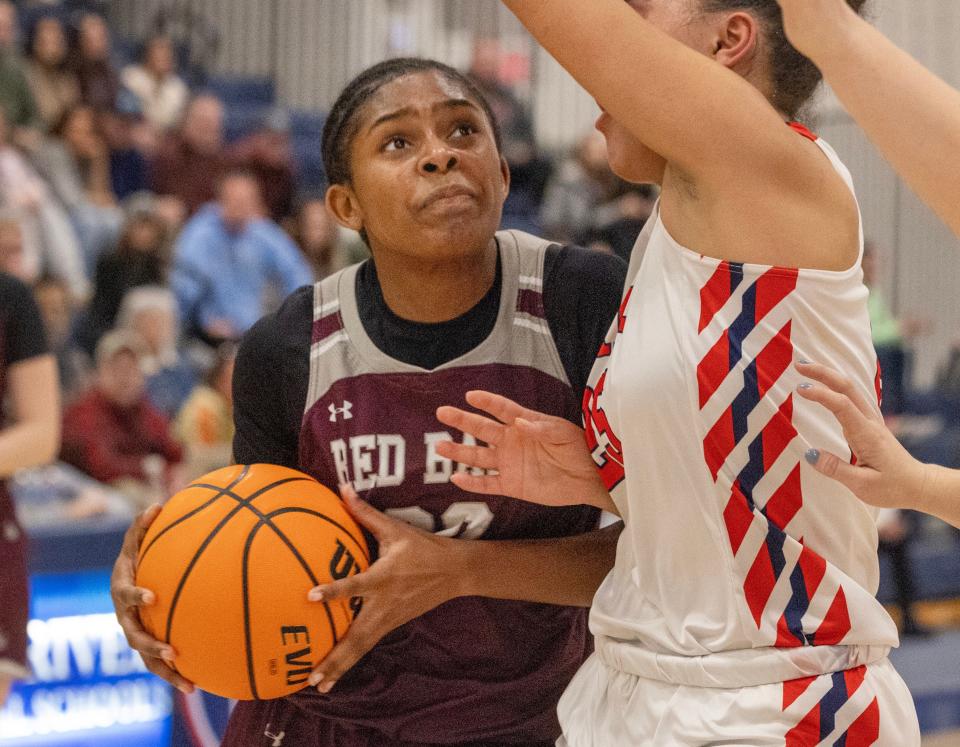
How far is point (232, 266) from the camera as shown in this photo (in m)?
7.75

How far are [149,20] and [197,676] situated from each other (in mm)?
9646

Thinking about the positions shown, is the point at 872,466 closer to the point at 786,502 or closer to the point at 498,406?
the point at 786,502

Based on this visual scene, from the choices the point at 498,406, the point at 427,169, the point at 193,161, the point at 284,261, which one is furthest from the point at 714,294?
the point at 193,161

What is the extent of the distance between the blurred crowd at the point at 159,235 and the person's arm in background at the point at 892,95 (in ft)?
13.2

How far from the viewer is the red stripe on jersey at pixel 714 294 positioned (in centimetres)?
163

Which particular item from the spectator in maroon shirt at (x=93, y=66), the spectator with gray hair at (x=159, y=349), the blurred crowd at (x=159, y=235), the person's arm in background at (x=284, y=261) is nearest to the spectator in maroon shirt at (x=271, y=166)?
the blurred crowd at (x=159, y=235)

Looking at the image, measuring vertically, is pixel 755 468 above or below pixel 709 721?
above

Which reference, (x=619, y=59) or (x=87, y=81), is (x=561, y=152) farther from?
(x=619, y=59)

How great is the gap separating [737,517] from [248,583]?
81cm

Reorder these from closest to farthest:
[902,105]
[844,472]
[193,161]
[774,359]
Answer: [902,105]
[844,472]
[774,359]
[193,161]

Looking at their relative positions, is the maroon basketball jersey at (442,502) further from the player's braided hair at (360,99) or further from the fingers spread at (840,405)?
the fingers spread at (840,405)

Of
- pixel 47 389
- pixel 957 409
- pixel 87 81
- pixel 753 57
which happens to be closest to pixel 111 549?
pixel 47 389

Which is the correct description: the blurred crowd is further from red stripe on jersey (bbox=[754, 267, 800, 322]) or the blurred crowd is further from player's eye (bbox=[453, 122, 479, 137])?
red stripe on jersey (bbox=[754, 267, 800, 322])

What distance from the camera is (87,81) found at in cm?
849
